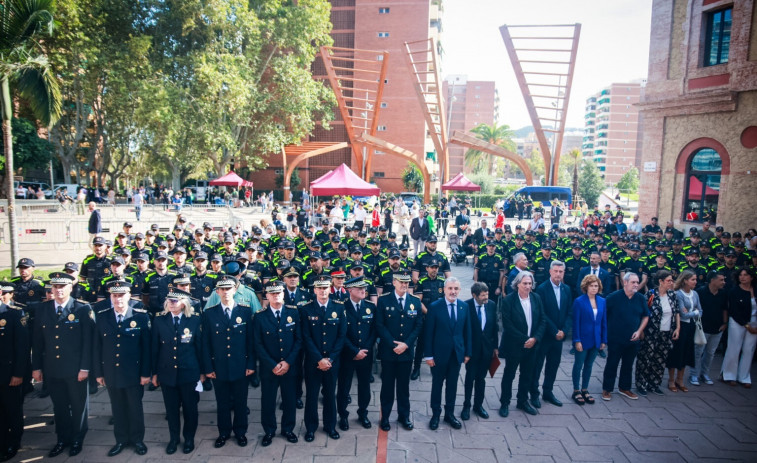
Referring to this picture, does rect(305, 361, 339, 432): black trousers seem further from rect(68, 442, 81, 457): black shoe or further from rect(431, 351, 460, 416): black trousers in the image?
rect(68, 442, 81, 457): black shoe

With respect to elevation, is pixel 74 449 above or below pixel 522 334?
below

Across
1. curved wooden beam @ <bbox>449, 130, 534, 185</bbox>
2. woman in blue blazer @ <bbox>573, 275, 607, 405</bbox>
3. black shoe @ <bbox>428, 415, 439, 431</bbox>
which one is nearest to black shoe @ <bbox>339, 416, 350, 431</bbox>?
black shoe @ <bbox>428, 415, 439, 431</bbox>

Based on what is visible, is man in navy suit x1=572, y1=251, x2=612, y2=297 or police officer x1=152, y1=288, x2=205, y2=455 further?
man in navy suit x1=572, y1=251, x2=612, y2=297

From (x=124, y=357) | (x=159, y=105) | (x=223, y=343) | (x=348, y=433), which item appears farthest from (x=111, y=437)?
(x=159, y=105)

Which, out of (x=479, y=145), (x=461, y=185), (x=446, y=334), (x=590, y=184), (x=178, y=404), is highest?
(x=479, y=145)

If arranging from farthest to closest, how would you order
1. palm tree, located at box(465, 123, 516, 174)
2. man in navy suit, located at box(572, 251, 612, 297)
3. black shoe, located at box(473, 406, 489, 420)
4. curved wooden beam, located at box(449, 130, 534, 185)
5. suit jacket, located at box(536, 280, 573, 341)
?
palm tree, located at box(465, 123, 516, 174), curved wooden beam, located at box(449, 130, 534, 185), man in navy suit, located at box(572, 251, 612, 297), suit jacket, located at box(536, 280, 573, 341), black shoe, located at box(473, 406, 489, 420)

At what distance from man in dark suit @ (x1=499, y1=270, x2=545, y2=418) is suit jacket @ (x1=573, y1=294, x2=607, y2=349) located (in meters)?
0.72

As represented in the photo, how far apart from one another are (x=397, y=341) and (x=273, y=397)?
5.37ft

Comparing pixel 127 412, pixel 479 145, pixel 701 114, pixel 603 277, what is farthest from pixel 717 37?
pixel 127 412

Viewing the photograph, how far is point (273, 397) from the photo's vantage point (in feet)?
17.0

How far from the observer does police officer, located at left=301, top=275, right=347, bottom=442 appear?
5.23 meters

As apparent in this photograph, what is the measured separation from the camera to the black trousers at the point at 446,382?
18.2 feet

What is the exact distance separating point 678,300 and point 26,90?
13257 millimetres

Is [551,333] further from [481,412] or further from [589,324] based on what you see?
[481,412]
